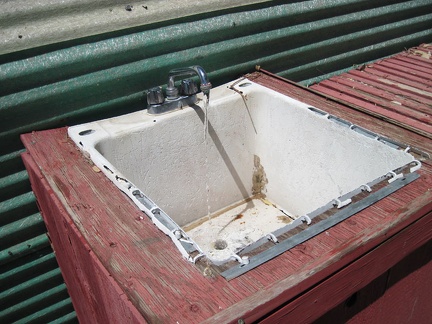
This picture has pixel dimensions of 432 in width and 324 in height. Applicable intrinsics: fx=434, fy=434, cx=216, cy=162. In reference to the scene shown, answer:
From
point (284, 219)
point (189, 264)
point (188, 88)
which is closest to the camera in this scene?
point (189, 264)

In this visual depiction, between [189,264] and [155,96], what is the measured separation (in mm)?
1027

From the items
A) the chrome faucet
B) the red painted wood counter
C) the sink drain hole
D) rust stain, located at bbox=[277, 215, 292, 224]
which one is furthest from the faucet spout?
rust stain, located at bbox=[277, 215, 292, 224]

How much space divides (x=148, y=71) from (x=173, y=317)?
1403mm

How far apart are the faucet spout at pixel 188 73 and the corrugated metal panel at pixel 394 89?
78 cm

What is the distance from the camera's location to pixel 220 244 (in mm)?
2412

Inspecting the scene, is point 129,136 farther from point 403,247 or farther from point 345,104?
point 403,247

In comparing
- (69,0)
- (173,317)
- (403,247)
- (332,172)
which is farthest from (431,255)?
(69,0)

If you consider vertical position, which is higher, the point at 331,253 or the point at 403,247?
the point at 331,253

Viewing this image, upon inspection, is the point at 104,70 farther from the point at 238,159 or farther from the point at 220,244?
the point at 220,244

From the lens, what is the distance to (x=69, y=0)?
6.30 ft

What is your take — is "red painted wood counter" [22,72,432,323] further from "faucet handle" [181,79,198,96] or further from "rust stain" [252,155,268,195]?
"rust stain" [252,155,268,195]

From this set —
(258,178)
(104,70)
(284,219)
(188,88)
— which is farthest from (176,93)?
(284,219)

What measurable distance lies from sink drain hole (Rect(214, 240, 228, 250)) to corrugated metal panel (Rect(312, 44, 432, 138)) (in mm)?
1010

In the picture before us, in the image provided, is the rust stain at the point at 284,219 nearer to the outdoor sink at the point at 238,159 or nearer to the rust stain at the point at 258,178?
the outdoor sink at the point at 238,159
